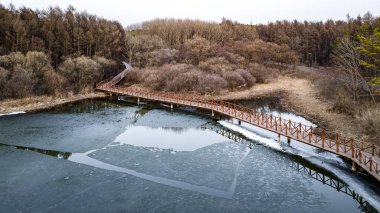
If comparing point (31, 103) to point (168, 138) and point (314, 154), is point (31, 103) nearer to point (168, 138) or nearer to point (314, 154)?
point (168, 138)

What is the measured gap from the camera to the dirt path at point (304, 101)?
26516 millimetres

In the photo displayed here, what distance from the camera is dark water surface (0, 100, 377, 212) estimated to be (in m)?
14.0

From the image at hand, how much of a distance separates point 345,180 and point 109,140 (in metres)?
16.0

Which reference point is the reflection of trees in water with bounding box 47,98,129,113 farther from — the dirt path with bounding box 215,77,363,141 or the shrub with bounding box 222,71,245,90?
the shrub with bounding box 222,71,245,90

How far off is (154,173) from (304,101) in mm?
27387

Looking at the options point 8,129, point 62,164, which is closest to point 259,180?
point 62,164

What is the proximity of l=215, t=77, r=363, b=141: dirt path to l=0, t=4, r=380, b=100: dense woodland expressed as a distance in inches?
118

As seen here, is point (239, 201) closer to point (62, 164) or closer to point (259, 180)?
point (259, 180)

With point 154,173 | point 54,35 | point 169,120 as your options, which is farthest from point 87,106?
point 154,173

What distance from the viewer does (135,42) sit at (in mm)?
71438

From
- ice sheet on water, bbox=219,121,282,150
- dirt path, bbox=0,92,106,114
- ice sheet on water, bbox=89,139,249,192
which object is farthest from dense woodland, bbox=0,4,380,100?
ice sheet on water, bbox=89,139,249,192

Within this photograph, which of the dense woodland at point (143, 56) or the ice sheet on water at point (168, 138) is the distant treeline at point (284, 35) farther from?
the ice sheet on water at point (168, 138)

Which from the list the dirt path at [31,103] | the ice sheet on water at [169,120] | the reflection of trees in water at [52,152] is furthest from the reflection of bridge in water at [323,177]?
the dirt path at [31,103]

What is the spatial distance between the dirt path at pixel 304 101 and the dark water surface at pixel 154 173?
8.37m
